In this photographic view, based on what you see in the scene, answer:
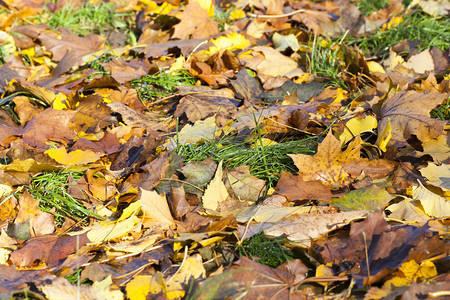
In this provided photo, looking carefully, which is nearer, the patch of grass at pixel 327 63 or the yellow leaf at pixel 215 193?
the yellow leaf at pixel 215 193

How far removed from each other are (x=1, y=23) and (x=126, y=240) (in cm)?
291

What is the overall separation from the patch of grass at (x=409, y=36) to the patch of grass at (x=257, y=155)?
147cm

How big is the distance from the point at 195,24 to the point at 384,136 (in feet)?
6.19

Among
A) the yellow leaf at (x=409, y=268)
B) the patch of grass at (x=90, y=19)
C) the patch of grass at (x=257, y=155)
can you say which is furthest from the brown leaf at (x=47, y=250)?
the patch of grass at (x=90, y=19)

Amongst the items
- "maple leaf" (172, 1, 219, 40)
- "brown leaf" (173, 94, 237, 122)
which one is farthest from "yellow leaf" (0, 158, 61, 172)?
"maple leaf" (172, 1, 219, 40)

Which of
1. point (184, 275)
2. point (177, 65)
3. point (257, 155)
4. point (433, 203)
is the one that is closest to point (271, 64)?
point (177, 65)

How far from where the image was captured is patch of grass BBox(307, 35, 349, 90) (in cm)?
288

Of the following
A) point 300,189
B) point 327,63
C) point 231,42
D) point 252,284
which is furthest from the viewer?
point 231,42

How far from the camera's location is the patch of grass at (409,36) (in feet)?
10.6

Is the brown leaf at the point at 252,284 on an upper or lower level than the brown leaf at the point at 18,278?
upper

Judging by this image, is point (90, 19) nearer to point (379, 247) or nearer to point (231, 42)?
point (231, 42)

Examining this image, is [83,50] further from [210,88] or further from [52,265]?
[52,265]

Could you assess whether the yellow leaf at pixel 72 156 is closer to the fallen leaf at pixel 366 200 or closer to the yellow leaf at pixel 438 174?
the fallen leaf at pixel 366 200

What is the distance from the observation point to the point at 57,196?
6.77 ft
